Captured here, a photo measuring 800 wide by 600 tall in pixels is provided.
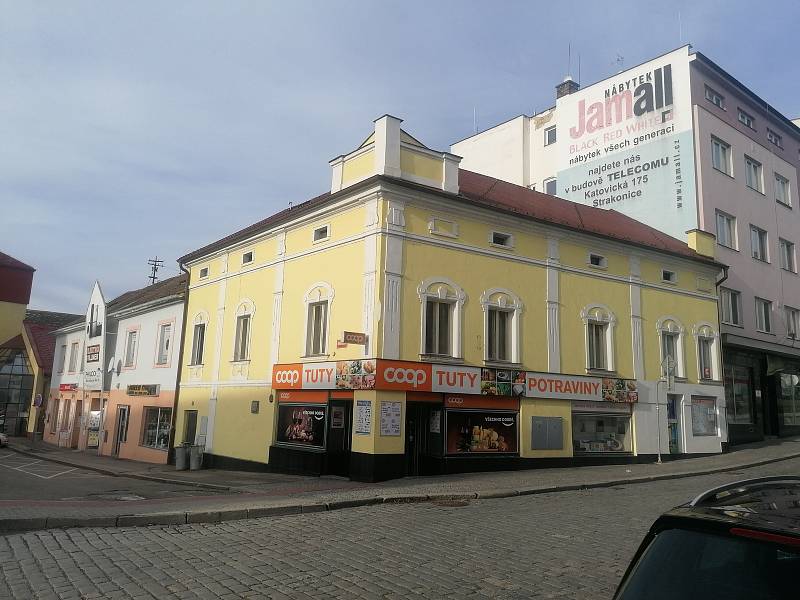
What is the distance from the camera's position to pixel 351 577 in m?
6.65

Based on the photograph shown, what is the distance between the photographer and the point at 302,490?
1428 cm

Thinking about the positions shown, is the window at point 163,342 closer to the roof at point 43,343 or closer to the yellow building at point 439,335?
the yellow building at point 439,335

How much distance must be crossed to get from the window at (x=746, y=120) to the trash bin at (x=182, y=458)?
96.8 ft

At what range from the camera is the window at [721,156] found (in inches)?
1107

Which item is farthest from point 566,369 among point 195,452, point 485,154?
point 485,154

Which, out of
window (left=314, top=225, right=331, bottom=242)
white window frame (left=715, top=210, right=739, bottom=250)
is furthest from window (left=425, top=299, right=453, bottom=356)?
white window frame (left=715, top=210, right=739, bottom=250)

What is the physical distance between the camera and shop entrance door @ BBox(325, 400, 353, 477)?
Result: 55.8 ft

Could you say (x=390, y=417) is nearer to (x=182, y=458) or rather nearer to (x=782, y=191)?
(x=182, y=458)

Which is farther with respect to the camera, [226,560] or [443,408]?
[443,408]

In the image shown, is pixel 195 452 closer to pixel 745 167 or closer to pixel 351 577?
pixel 351 577

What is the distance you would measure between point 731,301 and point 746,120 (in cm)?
970

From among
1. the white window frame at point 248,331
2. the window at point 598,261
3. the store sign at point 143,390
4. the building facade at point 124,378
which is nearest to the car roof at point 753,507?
the window at point 598,261

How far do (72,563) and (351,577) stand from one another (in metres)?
3.42

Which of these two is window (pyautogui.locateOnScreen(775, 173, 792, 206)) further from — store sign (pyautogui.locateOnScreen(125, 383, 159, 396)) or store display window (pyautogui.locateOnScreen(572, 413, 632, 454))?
store sign (pyautogui.locateOnScreen(125, 383, 159, 396))
